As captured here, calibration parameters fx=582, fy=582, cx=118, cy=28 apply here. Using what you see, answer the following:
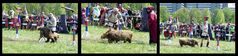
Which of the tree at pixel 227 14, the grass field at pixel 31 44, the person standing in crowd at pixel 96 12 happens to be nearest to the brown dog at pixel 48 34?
the grass field at pixel 31 44

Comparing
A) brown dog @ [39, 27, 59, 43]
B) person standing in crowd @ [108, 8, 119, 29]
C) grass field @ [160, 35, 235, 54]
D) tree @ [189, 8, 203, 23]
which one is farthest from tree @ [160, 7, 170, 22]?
brown dog @ [39, 27, 59, 43]

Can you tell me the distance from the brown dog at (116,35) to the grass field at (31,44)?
0.66 m

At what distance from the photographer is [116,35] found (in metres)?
11.2

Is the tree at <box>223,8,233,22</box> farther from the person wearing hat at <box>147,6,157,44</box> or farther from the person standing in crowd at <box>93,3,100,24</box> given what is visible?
the person standing in crowd at <box>93,3,100,24</box>

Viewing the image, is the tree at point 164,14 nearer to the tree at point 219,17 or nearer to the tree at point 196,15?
the tree at point 196,15

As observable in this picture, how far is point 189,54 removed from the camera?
11.1 metres

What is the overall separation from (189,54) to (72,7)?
2390 millimetres

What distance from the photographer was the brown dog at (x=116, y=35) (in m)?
11.0

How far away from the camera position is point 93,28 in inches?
429

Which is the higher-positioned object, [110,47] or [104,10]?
[104,10]

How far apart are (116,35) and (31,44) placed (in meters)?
1.62

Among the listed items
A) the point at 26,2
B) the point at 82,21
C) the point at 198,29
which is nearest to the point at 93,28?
the point at 82,21

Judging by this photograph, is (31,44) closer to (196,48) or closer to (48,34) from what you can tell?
(48,34)

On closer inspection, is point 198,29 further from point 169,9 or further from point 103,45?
point 103,45
